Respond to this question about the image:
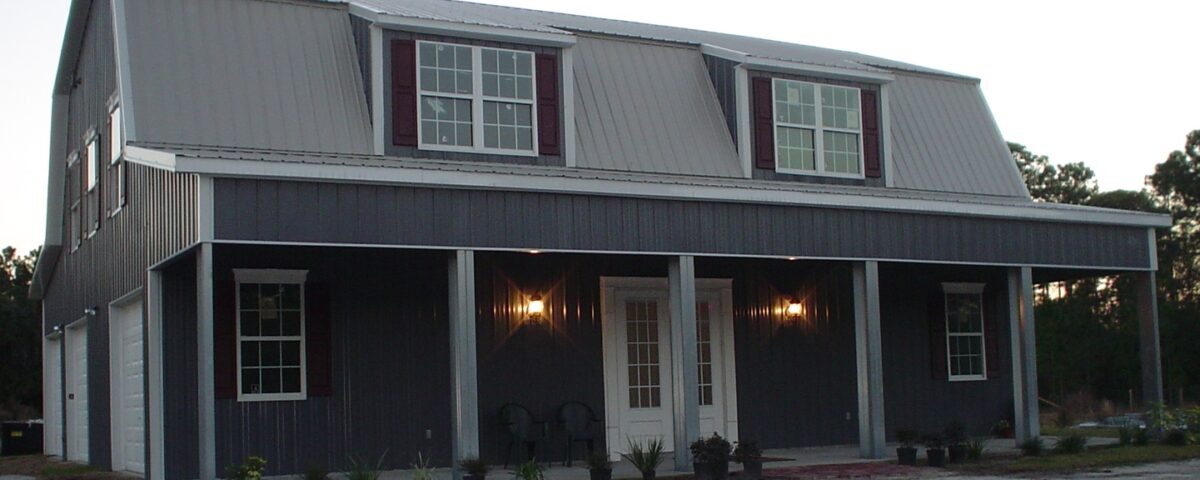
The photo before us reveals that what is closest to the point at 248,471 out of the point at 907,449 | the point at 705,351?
the point at 907,449

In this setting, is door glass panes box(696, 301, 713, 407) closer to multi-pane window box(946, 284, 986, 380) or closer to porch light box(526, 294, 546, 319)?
porch light box(526, 294, 546, 319)

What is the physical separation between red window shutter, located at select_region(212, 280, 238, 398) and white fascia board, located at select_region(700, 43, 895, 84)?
22.8 feet

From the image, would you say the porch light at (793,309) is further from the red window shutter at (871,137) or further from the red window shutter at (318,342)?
the red window shutter at (318,342)

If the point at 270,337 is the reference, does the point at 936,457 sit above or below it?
below

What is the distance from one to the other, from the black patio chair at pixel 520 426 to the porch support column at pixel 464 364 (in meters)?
2.28

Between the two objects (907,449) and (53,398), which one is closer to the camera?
(907,449)

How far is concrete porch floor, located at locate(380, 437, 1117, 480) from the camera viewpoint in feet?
48.1

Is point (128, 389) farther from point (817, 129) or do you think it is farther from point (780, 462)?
point (817, 129)

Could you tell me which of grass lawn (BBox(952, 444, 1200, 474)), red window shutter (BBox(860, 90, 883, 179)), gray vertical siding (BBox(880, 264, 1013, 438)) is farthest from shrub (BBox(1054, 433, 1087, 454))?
red window shutter (BBox(860, 90, 883, 179))

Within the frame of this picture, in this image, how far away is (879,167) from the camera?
60.5 ft

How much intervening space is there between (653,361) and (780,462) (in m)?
2.29

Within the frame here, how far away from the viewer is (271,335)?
15109 mm

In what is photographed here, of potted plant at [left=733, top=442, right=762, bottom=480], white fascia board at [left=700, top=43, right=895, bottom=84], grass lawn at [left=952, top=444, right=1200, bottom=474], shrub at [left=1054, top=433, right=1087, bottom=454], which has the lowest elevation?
grass lawn at [left=952, top=444, right=1200, bottom=474]

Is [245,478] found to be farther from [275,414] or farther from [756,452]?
[756,452]
